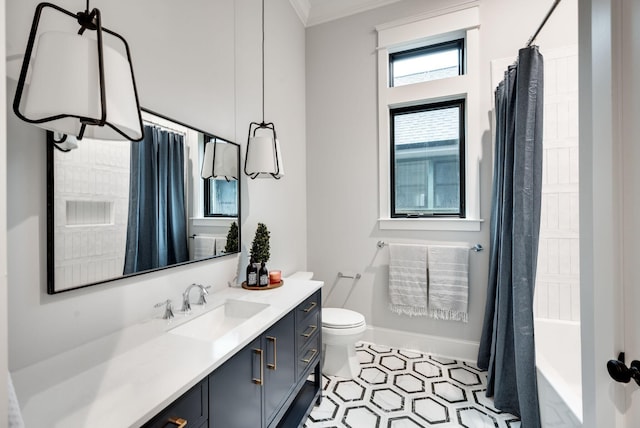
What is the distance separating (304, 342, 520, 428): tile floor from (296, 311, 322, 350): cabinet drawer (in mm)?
507

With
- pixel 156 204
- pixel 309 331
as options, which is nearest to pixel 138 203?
pixel 156 204

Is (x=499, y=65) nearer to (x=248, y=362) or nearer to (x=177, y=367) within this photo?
(x=248, y=362)

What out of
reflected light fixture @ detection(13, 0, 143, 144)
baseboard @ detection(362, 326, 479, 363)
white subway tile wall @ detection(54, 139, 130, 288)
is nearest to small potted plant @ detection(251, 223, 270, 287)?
white subway tile wall @ detection(54, 139, 130, 288)

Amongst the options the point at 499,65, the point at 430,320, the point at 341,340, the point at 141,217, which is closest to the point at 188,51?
the point at 141,217

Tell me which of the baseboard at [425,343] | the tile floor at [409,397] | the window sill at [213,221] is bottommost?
the tile floor at [409,397]

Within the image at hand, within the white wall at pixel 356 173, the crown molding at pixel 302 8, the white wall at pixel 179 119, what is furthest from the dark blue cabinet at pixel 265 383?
the crown molding at pixel 302 8

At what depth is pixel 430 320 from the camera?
7.99ft

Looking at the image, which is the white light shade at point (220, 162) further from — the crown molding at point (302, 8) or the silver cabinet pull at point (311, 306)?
the crown molding at point (302, 8)

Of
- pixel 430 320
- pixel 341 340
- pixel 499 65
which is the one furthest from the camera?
pixel 430 320

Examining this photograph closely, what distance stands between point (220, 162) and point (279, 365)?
112 centimetres

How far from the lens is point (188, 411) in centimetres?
79

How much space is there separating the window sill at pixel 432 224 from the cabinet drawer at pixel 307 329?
3.63ft

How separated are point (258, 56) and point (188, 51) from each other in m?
0.72

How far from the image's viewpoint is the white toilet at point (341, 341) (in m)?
2.03
